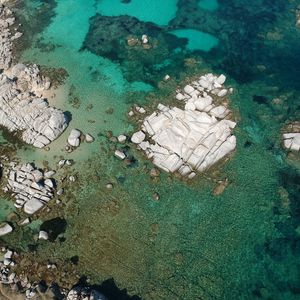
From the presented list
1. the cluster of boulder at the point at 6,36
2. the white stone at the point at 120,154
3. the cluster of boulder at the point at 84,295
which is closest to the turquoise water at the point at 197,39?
the white stone at the point at 120,154

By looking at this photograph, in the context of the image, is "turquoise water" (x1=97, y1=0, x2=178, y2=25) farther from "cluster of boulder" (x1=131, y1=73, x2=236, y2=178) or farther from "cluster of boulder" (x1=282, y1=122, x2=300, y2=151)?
"cluster of boulder" (x1=282, y1=122, x2=300, y2=151)

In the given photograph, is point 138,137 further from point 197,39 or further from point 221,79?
point 197,39

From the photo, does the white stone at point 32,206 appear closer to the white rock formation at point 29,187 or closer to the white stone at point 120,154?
the white rock formation at point 29,187

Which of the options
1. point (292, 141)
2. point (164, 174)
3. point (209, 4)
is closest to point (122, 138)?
point (164, 174)

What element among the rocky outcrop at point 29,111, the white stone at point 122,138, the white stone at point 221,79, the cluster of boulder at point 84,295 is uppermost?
the rocky outcrop at point 29,111

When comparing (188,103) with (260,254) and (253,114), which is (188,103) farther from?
(260,254)

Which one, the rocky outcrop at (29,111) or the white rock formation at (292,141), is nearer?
the white rock formation at (292,141)
